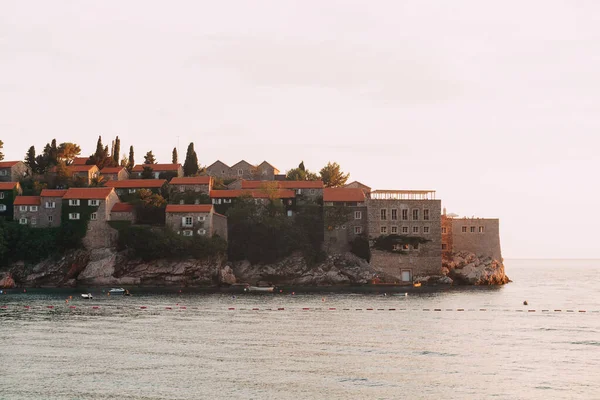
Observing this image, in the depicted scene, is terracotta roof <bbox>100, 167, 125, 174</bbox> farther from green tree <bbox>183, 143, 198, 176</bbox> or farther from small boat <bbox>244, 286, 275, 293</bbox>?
small boat <bbox>244, 286, 275, 293</bbox>

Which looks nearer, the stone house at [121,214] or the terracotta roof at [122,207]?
the stone house at [121,214]

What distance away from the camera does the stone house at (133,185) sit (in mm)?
121500

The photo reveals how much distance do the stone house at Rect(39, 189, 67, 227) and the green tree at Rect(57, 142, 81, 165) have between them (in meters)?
18.8

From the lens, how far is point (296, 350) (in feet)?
180

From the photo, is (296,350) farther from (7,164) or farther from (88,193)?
(7,164)

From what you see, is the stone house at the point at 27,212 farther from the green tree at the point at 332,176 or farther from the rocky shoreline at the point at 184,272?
the green tree at the point at 332,176

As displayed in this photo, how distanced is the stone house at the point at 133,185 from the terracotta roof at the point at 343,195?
25509 mm

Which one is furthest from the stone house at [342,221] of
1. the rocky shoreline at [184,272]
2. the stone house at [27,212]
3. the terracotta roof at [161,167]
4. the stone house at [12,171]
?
the stone house at [12,171]

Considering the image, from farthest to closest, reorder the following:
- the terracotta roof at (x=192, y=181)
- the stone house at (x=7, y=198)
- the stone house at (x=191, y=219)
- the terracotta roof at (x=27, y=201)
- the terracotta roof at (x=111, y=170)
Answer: the terracotta roof at (x=111, y=170) < the terracotta roof at (x=192, y=181) < the stone house at (x=7, y=198) < the terracotta roof at (x=27, y=201) < the stone house at (x=191, y=219)

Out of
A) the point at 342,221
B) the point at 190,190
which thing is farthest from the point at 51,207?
the point at 342,221

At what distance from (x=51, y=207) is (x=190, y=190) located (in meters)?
19.8

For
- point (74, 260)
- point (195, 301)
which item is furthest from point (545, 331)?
point (74, 260)

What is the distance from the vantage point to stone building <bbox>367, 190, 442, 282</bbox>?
112562 millimetres

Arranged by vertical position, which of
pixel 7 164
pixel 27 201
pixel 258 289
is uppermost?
pixel 7 164
